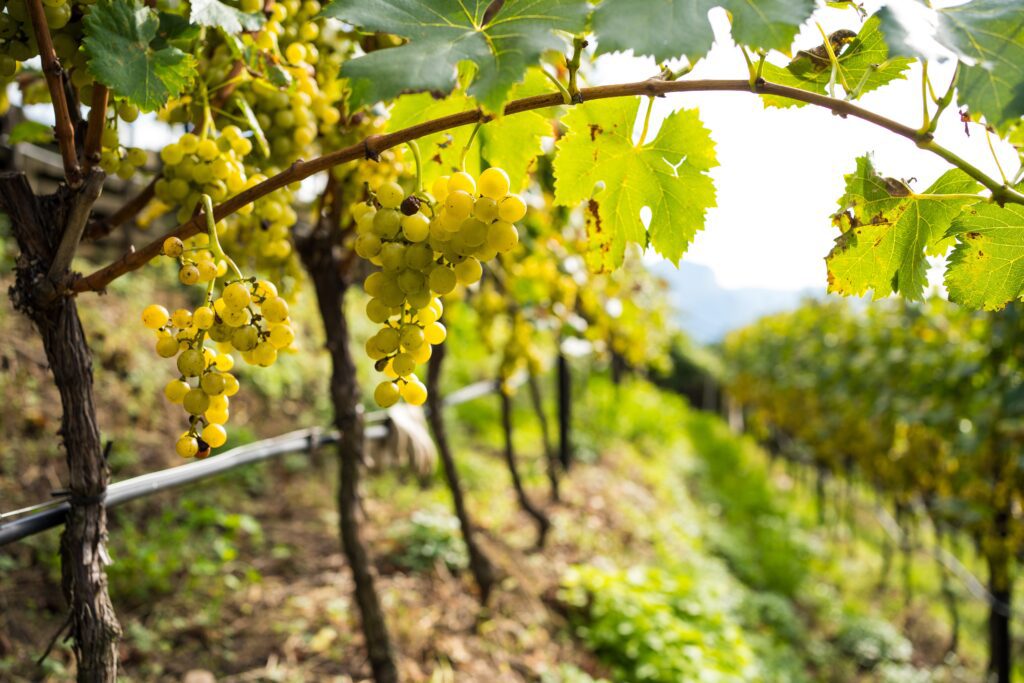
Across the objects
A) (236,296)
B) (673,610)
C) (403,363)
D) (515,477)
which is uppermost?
(236,296)

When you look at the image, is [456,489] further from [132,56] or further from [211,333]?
[132,56]

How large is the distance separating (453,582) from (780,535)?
604 cm

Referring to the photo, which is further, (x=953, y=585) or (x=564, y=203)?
(x=953, y=585)

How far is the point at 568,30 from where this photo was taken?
67 cm

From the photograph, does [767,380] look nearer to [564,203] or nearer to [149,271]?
[149,271]

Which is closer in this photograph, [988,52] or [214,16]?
[988,52]

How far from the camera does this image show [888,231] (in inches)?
38.4

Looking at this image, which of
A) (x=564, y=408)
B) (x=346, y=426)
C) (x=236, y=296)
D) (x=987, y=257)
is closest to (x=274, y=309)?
(x=236, y=296)

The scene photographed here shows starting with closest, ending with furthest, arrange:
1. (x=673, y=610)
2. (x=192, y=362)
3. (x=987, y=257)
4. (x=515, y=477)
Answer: (x=192, y=362)
(x=987, y=257)
(x=673, y=610)
(x=515, y=477)

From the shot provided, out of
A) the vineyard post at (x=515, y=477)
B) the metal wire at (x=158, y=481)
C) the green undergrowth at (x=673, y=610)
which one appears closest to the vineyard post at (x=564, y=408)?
the green undergrowth at (x=673, y=610)

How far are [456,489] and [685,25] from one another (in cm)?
273

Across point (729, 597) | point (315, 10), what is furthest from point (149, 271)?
point (729, 597)

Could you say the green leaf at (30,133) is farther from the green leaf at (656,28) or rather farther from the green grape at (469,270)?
the green leaf at (656,28)

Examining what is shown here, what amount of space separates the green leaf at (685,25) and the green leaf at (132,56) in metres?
0.57
